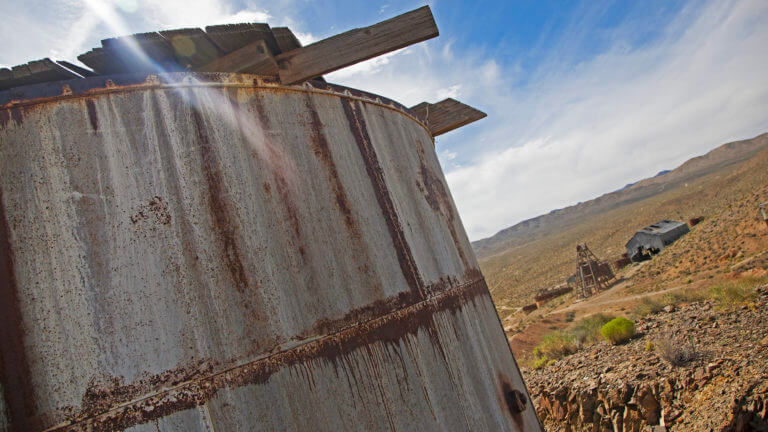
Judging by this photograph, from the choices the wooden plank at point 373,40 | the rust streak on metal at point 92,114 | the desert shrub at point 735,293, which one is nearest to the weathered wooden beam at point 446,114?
the wooden plank at point 373,40

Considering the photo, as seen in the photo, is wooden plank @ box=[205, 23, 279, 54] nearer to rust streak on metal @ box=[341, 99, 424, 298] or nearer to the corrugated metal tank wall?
the corrugated metal tank wall

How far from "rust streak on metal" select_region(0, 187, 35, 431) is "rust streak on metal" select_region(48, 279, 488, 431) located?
0.18 metres

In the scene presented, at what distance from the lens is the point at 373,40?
118 inches

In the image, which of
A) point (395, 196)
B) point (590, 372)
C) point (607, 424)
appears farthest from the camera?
point (590, 372)

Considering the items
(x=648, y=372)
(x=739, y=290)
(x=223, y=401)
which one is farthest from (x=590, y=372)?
(x=223, y=401)

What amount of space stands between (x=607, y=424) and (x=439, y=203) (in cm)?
691

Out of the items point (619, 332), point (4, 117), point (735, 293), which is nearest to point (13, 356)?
point (4, 117)

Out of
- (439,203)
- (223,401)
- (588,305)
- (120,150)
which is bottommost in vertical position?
(588,305)

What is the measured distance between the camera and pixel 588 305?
65.5 feet

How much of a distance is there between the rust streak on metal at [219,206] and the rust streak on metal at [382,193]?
3.20 feet

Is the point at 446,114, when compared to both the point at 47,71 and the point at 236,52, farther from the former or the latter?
the point at 47,71

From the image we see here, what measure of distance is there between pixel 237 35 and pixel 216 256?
148cm

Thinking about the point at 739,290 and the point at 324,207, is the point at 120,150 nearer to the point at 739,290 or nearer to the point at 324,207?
the point at 324,207

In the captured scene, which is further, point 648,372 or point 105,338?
point 648,372
